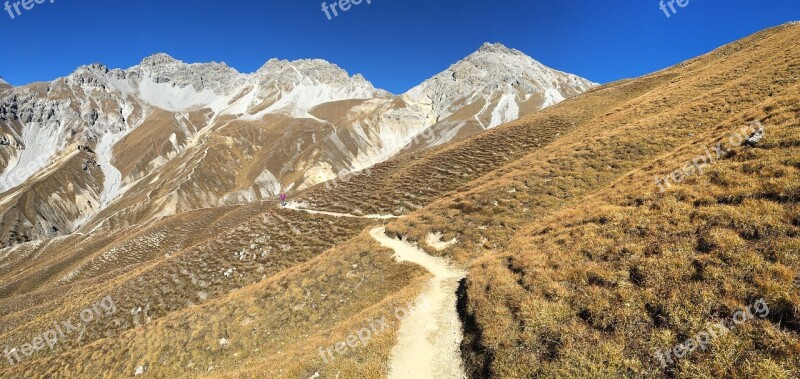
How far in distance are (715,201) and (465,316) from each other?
10814mm

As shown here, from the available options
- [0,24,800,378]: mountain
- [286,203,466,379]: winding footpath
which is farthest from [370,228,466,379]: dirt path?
[0,24,800,378]: mountain

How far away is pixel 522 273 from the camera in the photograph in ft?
48.3

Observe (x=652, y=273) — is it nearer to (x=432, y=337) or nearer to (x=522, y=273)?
(x=522, y=273)

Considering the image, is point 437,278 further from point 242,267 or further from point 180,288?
point 180,288

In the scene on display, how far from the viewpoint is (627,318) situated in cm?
990

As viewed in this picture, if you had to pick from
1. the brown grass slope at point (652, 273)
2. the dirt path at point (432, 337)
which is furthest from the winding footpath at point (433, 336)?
the brown grass slope at point (652, 273)

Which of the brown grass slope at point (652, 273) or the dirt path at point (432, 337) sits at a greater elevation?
the brown grass slope at point (652, 273)

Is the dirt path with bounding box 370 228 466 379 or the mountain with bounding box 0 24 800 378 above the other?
the mountain with bounding box 0 24 800 378

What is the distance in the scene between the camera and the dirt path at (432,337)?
12.2m

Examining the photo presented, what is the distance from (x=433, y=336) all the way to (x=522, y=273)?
469cm

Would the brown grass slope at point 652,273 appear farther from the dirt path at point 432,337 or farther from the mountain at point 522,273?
the dirt path at point 432,337

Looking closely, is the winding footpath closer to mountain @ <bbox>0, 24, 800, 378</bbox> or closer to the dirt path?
the dirt path

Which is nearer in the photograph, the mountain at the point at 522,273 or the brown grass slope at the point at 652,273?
the brown grass slope at the point at 652,273

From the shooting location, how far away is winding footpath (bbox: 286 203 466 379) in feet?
40.1
